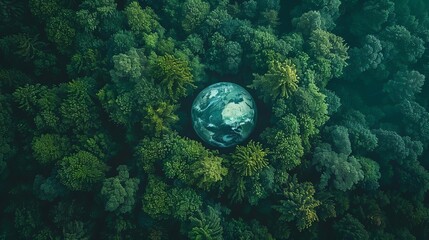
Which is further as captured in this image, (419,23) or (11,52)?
(419,23)

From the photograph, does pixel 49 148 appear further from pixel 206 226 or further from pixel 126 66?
pixel 206 226

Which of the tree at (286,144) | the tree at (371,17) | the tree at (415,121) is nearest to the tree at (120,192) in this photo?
the tree at (286,144)

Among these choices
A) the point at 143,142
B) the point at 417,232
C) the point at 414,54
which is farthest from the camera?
the point at 414,54

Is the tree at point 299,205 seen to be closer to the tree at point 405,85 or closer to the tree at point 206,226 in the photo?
the tree at point 206,226

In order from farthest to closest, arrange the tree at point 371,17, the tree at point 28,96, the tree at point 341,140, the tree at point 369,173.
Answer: the tree at point 371,17 < the tree at point 369,173 < the tree at point 341,140 < the tree at point 28,96

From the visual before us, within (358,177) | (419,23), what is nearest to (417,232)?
(358,177)

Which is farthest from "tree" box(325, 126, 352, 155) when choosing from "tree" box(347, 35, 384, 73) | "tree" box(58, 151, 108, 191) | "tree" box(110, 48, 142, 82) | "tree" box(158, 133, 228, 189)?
"tree" box(58, 151, 108, 191)

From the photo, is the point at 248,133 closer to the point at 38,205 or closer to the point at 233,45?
A: the point at 233,45
